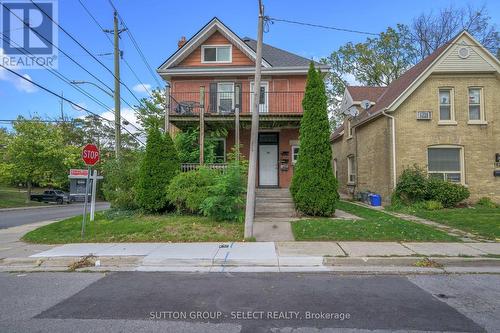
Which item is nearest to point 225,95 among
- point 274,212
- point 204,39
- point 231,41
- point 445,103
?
point 231,41

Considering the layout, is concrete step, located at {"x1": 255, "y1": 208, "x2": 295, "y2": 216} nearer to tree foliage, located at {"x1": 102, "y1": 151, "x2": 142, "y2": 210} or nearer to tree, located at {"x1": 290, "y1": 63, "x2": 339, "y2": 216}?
tree, located at {"x1": 290, "y1": 63, "x2": 339, "y2": 216}

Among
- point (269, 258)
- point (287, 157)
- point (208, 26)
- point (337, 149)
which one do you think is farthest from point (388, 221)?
point (337, 149)

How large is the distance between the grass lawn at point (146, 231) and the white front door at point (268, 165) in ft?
20.8

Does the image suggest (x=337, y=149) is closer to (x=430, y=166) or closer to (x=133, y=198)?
(x=430, y=166)

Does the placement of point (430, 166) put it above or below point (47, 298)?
above

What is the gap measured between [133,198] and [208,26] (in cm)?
960

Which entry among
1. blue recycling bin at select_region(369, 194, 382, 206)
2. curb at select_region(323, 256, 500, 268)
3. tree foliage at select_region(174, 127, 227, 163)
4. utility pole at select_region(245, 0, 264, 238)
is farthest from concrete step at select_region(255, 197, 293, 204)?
curb at select_region(323, 256, 500, 268)

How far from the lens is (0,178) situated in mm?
32438

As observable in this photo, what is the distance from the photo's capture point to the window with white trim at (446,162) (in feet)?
53.7

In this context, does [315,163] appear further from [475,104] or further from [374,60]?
[374,60]

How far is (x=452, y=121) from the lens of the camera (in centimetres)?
1642

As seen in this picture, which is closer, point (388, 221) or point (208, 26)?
point (388, 221)

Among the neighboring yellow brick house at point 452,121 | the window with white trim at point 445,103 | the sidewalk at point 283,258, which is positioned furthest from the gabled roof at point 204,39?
the sidewalk at point 283,258

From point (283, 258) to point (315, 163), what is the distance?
5.30 m
